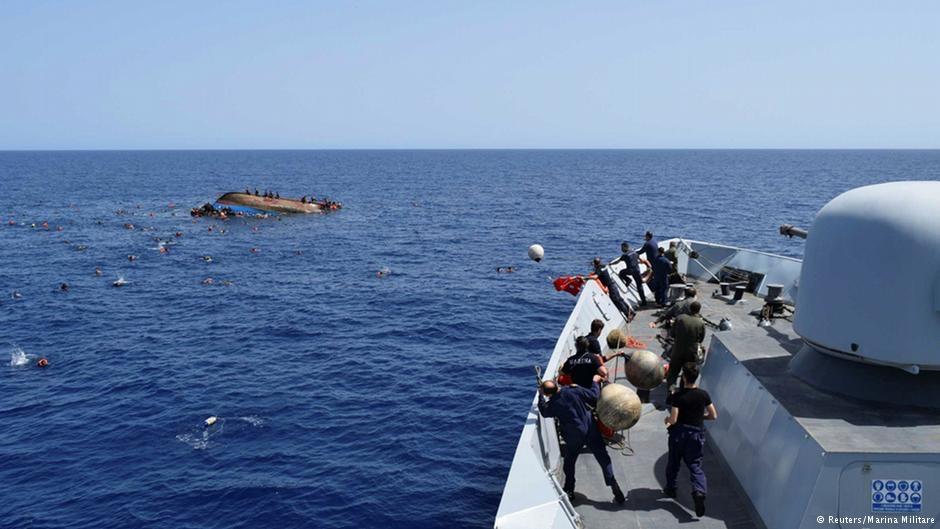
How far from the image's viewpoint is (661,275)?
62.6 feet

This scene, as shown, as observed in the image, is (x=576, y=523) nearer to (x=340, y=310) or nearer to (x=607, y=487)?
(x=607, y=487)

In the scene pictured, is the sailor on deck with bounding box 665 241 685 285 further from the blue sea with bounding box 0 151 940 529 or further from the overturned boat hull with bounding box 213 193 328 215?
the overturned boat hull with bounding box 213 193 328 215

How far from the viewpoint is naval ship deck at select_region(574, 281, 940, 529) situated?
7734mm

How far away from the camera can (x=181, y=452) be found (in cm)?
2147

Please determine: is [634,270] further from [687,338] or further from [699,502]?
[699,502]

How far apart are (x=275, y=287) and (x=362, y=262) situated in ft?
32.9

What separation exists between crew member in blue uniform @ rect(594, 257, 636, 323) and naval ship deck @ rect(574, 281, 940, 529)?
6.36 metres

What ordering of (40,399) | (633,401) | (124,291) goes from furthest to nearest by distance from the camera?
(124,291), (40,399), (633,401)

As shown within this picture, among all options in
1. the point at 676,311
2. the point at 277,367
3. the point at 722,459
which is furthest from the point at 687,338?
the point at 277,367

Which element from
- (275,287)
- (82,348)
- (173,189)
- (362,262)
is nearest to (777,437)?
(82,348)

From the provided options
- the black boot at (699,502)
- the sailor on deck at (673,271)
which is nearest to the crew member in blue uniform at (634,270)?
the sailor on deck at (673,271)

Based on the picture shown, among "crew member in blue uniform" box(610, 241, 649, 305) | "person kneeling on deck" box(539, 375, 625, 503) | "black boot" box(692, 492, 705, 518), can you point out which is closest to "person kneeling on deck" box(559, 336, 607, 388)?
"person kneeling on deck" box(539, 375, 625, 503)

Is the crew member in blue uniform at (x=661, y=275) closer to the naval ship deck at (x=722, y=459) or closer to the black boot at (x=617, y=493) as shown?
the naval ship deck at (x=722, y=459)

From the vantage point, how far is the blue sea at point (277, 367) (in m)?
18.9
